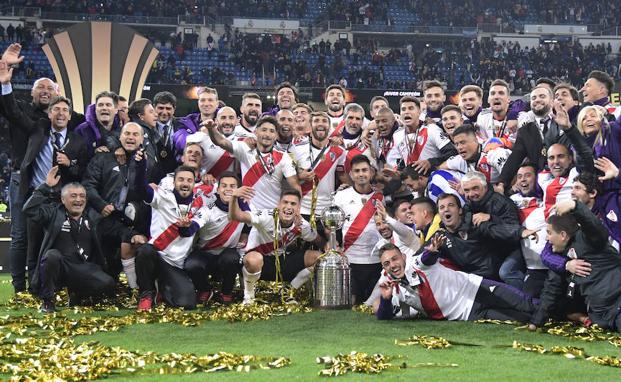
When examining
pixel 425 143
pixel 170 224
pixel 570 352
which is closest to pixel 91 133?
pixel 170 224

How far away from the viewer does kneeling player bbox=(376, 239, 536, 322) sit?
6.61m

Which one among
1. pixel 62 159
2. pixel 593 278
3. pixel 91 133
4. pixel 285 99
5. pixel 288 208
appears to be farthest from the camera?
pixel 285 99

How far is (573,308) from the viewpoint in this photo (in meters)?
6.39

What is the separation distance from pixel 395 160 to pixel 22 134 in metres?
3.94

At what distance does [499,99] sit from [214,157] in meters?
3.00

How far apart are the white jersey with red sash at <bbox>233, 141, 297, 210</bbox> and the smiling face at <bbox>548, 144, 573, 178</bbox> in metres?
2.51

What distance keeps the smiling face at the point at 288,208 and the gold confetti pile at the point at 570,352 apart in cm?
286

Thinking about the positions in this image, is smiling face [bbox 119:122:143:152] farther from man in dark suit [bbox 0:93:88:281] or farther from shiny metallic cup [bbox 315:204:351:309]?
shiny metallic cup [bbox 315:204:351:309]

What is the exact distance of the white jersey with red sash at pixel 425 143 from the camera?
27.3 ft

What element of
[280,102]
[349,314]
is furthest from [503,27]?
[349,314]

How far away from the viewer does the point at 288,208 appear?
25.2 ft

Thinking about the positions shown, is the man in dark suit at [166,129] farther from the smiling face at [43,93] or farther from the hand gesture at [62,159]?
the smiling face at [43,93]

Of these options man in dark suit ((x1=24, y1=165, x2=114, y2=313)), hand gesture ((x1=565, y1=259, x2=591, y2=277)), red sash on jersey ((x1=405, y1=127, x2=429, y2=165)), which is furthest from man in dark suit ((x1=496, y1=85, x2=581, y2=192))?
man in dark suit ((x1=24, y1=165, x2=114, y2=313))

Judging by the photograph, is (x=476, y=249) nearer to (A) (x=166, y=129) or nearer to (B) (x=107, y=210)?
(B) (x=107, y=210)
